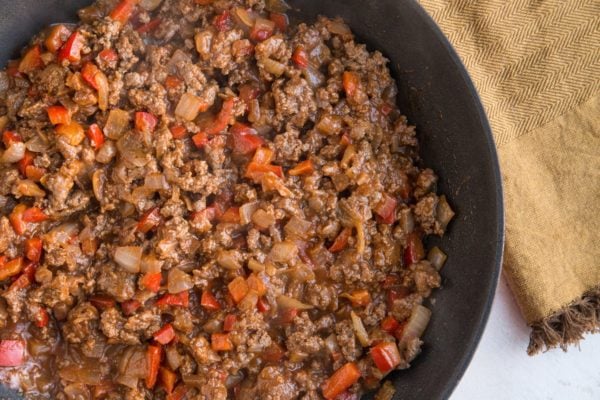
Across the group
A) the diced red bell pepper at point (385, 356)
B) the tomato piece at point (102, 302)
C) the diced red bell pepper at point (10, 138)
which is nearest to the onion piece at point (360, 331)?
the diced red bell pepper at point (385, 356)

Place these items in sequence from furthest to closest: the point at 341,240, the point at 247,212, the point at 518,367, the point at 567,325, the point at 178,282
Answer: the point at 518,367
the point at 567,325
the point at 341,240
the point at 247,212
the point at 178,282

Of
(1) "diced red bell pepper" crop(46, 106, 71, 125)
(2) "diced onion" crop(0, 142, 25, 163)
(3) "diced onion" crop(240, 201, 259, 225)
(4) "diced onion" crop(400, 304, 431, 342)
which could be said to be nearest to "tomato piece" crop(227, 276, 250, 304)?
(3) "diced onion" crop(240, 201, 259, 225)

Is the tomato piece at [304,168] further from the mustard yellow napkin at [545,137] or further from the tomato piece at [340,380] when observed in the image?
the mustard yellow napkin at [545,137]

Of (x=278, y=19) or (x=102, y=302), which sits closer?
(x=102, y=302)

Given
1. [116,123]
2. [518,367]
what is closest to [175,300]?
[116,123]

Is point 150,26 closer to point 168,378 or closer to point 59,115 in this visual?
point 59,115

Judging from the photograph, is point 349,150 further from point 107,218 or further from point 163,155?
point 107,218

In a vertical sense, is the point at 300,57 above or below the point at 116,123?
above
